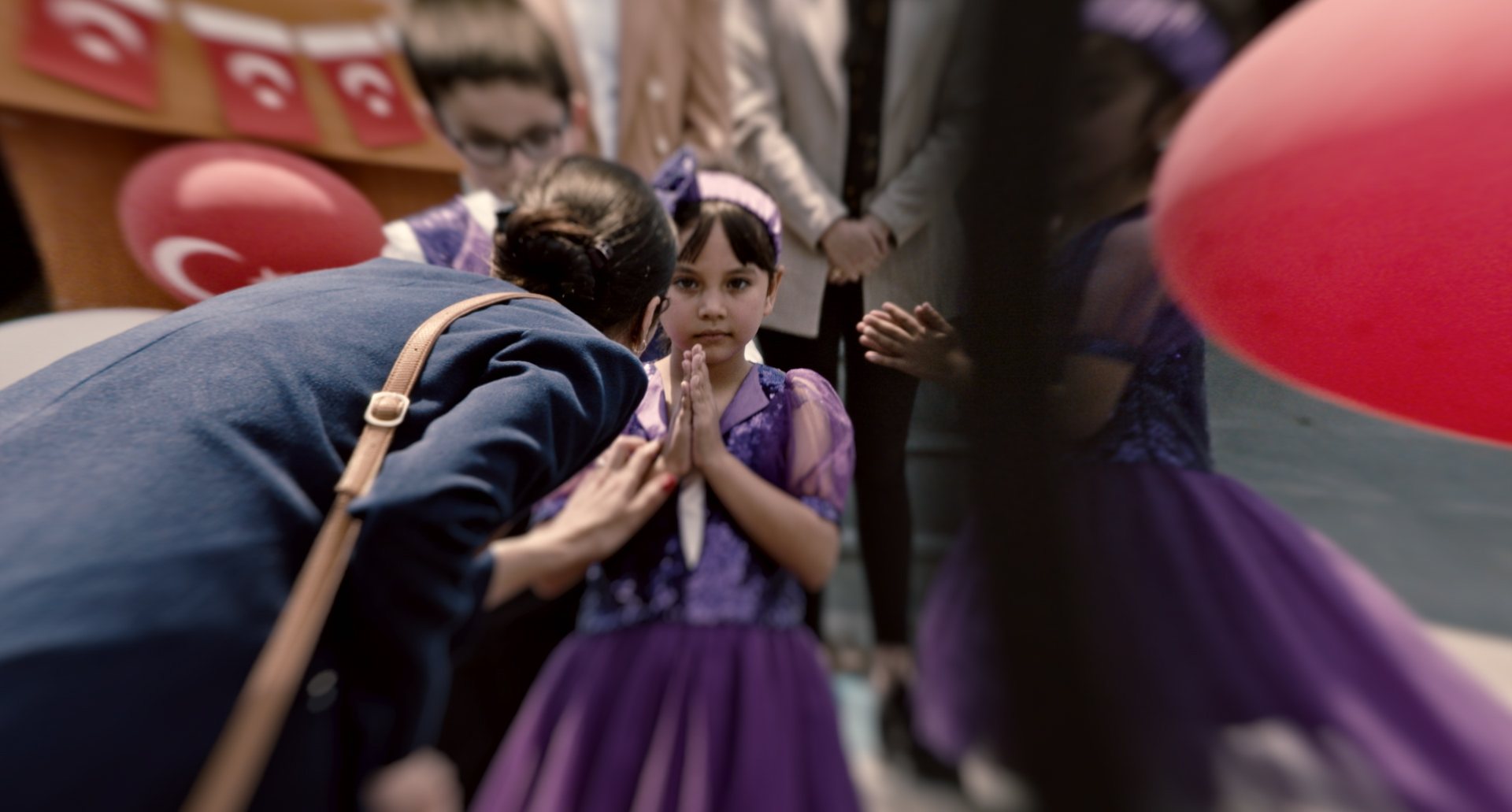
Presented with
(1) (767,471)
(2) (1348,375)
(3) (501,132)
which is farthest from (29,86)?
(2) (1348,375)

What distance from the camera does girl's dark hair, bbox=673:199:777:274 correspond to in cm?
72

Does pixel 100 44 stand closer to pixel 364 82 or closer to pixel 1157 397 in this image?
pixel 364 82

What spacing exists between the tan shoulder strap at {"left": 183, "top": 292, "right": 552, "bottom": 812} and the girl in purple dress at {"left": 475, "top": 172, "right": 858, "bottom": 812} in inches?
7.5

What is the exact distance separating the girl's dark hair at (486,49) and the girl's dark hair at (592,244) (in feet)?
1.57

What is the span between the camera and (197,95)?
1.13 metres

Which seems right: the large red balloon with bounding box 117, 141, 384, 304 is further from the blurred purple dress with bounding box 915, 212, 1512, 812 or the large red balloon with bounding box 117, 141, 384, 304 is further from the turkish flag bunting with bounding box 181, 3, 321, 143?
the blurred purple dress with bounding box 915, 212, 1512, 812

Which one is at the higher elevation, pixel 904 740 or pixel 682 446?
pixel 682 446

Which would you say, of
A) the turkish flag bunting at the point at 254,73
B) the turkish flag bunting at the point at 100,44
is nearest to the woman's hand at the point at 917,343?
the turkish flag bunting at the point at 254,73

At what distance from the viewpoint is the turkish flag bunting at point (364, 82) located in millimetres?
1175

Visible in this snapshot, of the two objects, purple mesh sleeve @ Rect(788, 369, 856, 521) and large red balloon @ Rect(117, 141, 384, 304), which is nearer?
purple mesh sleeve @ Rect(788, 369, 856, 521)

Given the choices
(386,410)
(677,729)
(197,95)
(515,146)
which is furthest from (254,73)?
(677,729)

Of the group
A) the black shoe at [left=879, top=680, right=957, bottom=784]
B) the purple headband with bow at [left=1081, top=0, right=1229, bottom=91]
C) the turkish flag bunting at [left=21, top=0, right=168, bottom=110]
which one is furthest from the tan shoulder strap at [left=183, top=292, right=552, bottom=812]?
the turkish flag bunting at [left=21, top=0, right=168, bottom=110]

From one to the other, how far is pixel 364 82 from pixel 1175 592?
1.34 meters

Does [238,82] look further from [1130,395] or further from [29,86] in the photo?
[1130,395]
